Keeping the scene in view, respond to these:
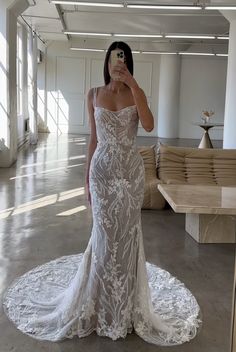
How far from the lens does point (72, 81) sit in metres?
17.2

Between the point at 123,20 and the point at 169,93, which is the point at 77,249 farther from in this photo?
the point at 169,93

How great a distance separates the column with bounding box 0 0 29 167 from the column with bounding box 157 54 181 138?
8.22 metres

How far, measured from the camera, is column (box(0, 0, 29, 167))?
881 centimetres

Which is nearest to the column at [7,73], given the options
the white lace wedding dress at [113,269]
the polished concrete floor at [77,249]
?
the polished concrete floor at [77,249]

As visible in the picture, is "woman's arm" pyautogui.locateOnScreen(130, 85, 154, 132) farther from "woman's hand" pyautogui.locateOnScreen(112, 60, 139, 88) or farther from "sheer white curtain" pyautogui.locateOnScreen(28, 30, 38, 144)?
"sheer white curtain" pyautogui.locateOnScreen(28, 30, 38, 144)

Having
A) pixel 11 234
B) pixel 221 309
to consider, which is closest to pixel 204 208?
pixel 221 309

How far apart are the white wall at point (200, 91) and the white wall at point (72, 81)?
1.08 meters

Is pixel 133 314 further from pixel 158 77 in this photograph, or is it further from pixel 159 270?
pixel 158 77

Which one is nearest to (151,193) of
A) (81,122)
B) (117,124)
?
(117,124)

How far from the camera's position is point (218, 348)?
264 centimetres

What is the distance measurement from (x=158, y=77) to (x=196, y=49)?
67.4 inches

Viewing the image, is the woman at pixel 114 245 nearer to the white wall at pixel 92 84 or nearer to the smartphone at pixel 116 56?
the smartphone at pixel 116 56

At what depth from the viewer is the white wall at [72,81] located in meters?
17.1

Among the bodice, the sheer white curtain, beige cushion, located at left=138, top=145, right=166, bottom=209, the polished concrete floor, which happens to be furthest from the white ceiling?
the bodice
